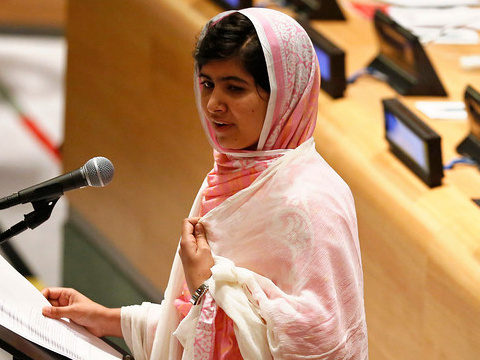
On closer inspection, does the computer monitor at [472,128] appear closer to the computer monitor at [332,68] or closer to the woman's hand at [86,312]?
the computer monitor at [332,68]

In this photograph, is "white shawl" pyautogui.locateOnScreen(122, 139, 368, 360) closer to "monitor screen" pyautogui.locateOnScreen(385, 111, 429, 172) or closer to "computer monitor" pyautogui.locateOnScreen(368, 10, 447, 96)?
"monitor screen" pyautogui.locateOnScreen(385, 111, 429, 172)

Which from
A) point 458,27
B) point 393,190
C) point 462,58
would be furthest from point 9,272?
point 458,27

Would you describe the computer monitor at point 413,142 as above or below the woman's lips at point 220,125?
below

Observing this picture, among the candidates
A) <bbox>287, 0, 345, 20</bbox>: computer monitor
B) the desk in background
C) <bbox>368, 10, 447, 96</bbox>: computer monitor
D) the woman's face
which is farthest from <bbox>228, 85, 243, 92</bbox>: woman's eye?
<bbox>287, 0, 345, 20</bbox>: computer monitor

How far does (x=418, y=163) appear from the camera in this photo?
272cm

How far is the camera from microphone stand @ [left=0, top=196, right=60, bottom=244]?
1.78 metres

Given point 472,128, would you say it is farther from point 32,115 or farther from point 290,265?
point 32,115

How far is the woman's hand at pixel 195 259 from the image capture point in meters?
1.79

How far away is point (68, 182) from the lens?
1.75 meters

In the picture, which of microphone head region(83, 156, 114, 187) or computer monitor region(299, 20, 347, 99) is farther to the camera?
computer monitor region(299, 20, 347, 99)

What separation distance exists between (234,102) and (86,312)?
1.91 feet

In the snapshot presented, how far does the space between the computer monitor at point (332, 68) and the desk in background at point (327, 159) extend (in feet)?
0.11

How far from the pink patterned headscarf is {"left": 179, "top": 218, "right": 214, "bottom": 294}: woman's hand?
0.10 metres

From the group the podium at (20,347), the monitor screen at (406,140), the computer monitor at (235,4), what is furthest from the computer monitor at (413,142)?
the podium at (20,347)
